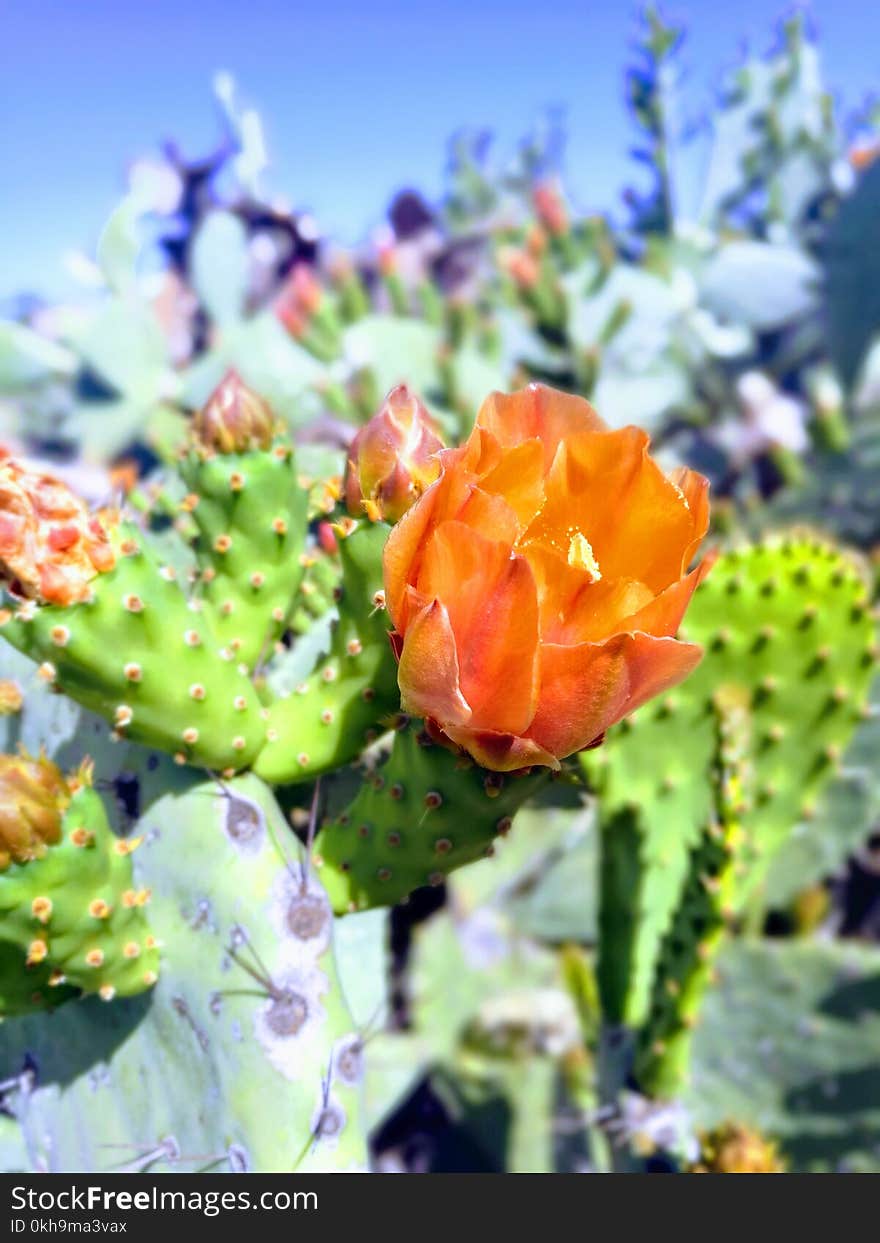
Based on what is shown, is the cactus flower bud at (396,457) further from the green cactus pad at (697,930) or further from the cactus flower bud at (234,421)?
the green cactus pad at (697,930)

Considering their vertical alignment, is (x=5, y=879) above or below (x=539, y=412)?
below

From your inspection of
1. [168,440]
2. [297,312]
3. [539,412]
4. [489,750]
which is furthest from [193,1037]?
[297,312]

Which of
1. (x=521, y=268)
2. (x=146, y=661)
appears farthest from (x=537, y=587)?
(x=521, y=268)

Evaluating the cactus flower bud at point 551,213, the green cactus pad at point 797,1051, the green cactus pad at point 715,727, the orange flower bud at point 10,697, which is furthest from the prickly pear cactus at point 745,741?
the cactus flower bud at point 551,213

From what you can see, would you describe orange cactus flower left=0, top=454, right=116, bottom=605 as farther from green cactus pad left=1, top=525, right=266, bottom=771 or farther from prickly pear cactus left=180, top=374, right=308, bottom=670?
prickly pear cactus left=180, top=374, right=308, bottom=670

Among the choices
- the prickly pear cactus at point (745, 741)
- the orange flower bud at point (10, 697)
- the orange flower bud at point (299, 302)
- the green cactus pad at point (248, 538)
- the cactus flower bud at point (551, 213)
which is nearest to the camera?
the green cactus pad at point (248, 538)
